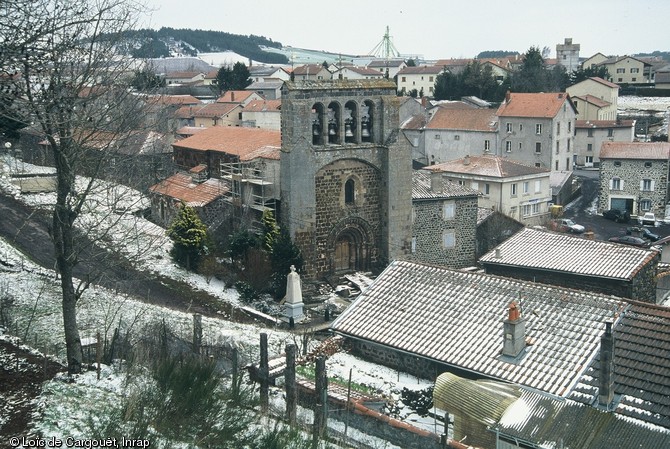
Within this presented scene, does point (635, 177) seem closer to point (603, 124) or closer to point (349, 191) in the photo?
point (603, 124)

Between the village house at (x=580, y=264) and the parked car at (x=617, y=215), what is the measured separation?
76.1 ft

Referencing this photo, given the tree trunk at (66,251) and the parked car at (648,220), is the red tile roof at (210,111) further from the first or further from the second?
the tree trunk at (66,251)

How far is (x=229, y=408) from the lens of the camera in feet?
36.1

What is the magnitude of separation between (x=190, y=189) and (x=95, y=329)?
56.8 feet

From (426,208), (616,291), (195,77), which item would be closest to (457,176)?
(426,208)

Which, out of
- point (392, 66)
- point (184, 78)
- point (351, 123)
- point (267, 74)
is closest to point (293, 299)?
point (351, 123)

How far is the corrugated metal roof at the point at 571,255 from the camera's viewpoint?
22.2 metres

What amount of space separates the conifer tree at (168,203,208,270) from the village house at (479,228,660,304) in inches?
431

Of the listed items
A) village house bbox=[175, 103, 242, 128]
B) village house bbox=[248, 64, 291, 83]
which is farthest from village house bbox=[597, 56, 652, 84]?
village house bbox=[175, 103, 242, 128]

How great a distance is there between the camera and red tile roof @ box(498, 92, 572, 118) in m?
54.5

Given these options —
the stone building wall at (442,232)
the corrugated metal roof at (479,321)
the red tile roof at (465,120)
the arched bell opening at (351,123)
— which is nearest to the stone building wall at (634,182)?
the red tile roof at (465,120)

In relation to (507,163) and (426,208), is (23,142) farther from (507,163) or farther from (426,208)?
(507,163)

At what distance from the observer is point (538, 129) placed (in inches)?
2156

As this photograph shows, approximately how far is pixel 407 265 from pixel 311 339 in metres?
3.93
